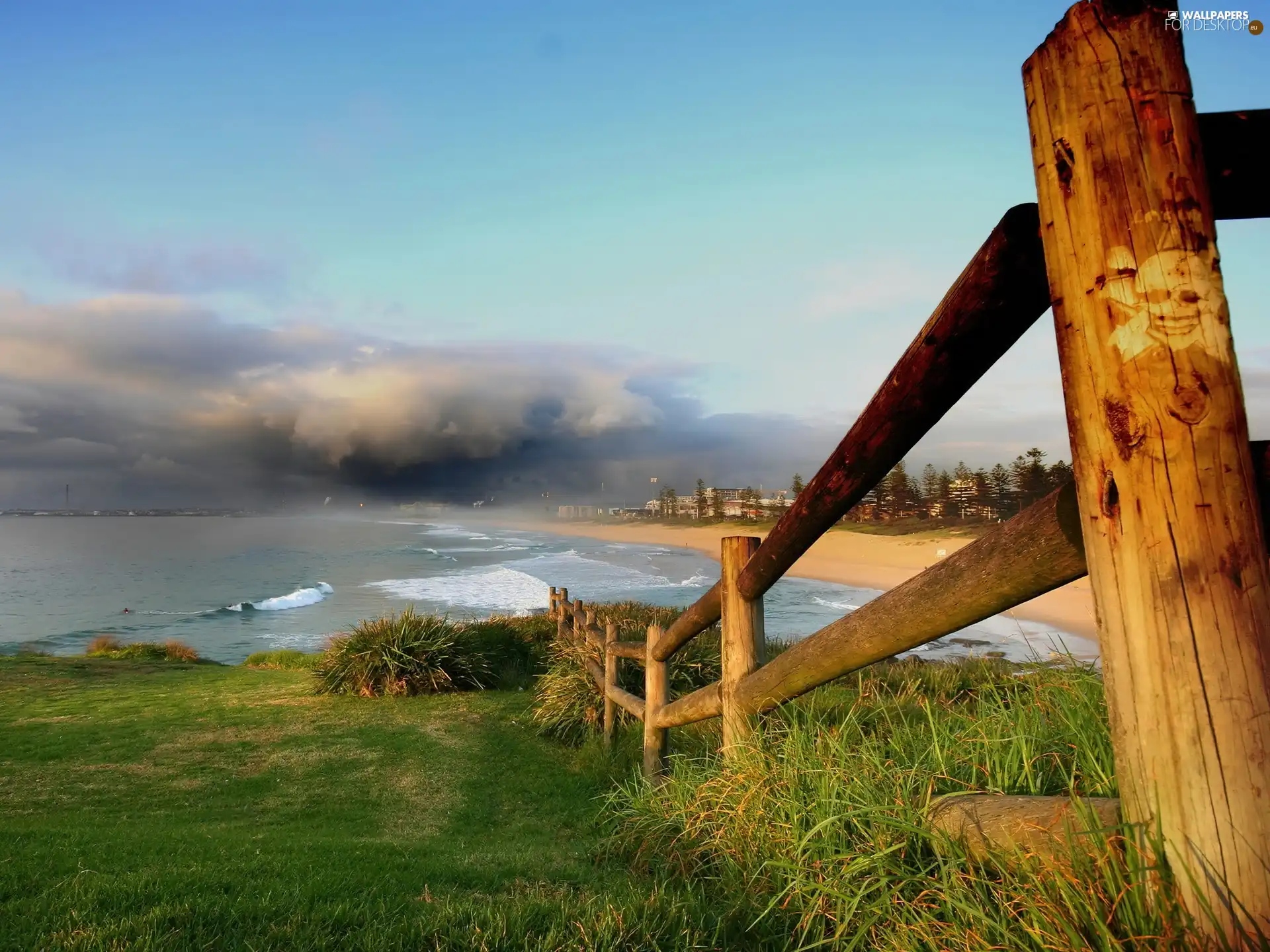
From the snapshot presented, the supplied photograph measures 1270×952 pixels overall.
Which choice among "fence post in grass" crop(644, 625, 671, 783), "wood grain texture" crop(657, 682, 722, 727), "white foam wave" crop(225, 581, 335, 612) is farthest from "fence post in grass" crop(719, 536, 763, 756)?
"white foam wave" crop(225, 581, 335, 612)

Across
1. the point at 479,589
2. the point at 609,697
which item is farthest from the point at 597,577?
the point at 609,697

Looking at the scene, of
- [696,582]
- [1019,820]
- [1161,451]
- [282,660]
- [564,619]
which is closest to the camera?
[1161,451]

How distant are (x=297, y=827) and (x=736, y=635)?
9.77 ft

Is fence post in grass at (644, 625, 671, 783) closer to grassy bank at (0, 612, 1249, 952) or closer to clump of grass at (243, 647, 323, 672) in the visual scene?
grassy bank at (0, 612, 1249, 952)

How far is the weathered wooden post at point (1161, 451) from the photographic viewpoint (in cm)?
121

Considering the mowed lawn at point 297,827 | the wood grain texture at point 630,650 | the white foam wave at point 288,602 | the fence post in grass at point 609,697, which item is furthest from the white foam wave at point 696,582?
the wood grain texture at point 630,650

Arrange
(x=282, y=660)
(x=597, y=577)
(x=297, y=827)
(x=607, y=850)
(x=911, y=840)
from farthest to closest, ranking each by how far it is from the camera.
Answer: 1. (x=597, y=577)
2. (x=282, y=660)
3. (x=297, y=827)
4. (x=607, y=850)
5. (x=911, y=840)

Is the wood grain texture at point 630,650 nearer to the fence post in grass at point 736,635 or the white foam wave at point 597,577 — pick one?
the fence post in grass at point 736,635

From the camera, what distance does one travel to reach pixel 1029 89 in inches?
58.6

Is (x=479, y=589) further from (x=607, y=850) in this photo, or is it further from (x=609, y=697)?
(x=607, y=850)

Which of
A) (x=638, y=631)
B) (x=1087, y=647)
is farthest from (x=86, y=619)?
(x=1087, y=647)

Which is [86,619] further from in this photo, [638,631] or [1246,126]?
[1246,126]

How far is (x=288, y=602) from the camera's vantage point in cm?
4503

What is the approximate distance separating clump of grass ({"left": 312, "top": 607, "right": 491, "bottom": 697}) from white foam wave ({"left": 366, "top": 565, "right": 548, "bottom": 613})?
18724mm
